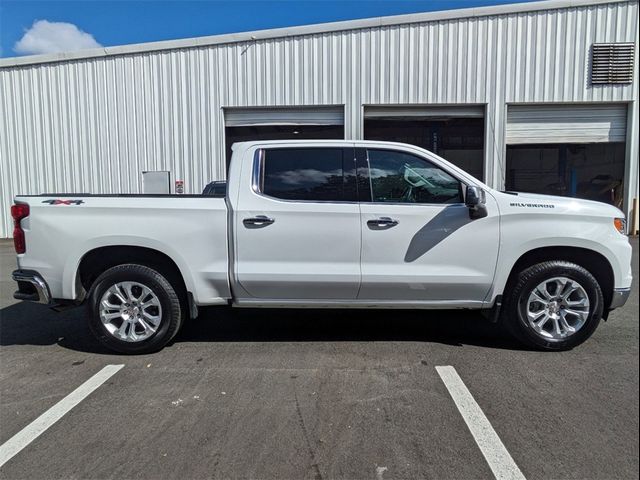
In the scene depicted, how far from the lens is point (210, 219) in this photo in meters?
4.41

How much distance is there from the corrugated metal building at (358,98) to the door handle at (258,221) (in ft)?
27.4

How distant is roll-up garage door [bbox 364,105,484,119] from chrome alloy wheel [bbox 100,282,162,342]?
9.11 metres

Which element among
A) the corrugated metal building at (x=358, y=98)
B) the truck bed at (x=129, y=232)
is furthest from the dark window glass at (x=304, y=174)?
the corrugated metal building at (x=358, y=98)

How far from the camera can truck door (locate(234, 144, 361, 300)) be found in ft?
14.4

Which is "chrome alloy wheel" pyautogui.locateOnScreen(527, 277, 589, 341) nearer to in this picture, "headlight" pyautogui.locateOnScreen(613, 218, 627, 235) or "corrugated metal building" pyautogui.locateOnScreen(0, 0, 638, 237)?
"headlight" pyautogui.locateOnScreen(613, 218, 627, 235)

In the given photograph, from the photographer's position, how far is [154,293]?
14.7 feet

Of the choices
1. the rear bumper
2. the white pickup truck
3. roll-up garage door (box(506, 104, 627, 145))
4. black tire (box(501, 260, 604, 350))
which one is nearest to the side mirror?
the white pickup truck

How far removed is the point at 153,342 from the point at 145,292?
476mm

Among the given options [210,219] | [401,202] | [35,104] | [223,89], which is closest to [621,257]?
[401,202]

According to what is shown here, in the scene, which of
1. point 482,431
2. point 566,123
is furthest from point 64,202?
point 566,123

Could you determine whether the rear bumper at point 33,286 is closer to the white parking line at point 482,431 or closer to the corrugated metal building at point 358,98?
the white parking line at point 482,431

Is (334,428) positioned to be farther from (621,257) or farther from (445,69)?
(445,69)

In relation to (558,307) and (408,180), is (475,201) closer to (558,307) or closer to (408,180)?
(408,180)

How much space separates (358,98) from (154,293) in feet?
29.4
